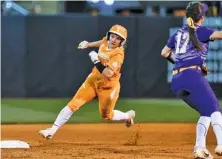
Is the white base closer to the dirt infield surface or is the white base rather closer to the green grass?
the dirt infield surface

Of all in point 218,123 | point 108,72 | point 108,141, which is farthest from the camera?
point 108,141

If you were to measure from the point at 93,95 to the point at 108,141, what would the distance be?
3.91 feet

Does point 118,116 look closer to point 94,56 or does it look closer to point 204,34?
point 94,56

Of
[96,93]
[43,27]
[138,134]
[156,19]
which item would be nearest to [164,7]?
[156,19]

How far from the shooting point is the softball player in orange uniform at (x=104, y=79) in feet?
27.6

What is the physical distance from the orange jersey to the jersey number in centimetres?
139

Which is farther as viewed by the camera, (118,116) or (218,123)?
(118,116)

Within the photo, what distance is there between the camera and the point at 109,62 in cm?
834

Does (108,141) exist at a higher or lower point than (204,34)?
lower

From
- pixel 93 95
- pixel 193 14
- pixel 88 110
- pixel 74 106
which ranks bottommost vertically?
pixel 88 110

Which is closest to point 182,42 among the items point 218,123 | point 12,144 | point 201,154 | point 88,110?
point 218,123

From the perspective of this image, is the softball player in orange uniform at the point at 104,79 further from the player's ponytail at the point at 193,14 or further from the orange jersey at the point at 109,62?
the player's ponytail at the point at 193,14

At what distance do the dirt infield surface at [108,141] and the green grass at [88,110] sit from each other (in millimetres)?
1169

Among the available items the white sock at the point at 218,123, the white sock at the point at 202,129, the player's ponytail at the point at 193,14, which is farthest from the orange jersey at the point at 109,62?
the white sock at the point at 218,123
